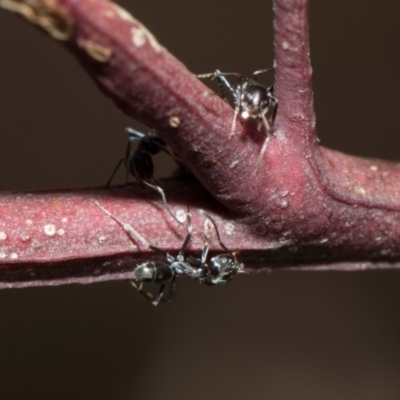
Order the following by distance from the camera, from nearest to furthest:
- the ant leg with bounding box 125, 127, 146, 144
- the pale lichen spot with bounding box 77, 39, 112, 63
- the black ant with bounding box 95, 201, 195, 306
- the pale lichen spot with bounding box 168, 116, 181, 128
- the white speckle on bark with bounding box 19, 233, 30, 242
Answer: the pale lichen spot with bounding box 77, 39, 112, 63 → the pale lichen spot with bounding box 168, 116, 181, 128 → the white speckle on bark with bounding box 19, 233, 30, 242 → the black ant with bounding box 95, 201, 195, 306 → the ant leg with bounding box 125, 127, 146, 144

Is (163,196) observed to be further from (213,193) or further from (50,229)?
(50,229)

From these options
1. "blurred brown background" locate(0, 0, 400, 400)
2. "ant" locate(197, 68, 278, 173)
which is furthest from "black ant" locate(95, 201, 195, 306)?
"blurred brown background" locate(0, 0, 400, 400)

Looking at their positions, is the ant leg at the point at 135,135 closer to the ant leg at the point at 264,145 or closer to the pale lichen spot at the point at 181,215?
the pale lichen spot at the point at 181,215

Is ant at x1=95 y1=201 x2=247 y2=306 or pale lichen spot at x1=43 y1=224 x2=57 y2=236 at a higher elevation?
pale lichen spot at x1=43 y1=224 x2=57 y2=236

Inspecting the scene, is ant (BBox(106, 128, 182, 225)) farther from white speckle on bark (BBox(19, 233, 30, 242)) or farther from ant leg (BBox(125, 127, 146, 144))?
white speckle on bark (BBox(19, 233, 30, 242))

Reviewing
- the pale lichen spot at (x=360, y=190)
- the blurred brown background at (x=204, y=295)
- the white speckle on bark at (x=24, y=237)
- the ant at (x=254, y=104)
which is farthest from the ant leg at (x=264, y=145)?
the blurred brown background at (x=204, y=295)

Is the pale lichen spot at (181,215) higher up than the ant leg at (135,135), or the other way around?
the pale lichen spot at (181,215)

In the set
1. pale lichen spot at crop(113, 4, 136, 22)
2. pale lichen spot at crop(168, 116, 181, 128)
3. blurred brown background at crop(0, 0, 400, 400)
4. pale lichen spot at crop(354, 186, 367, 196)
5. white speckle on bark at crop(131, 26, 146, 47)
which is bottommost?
blurred brown background at crop(0, 0, 400, 400)
